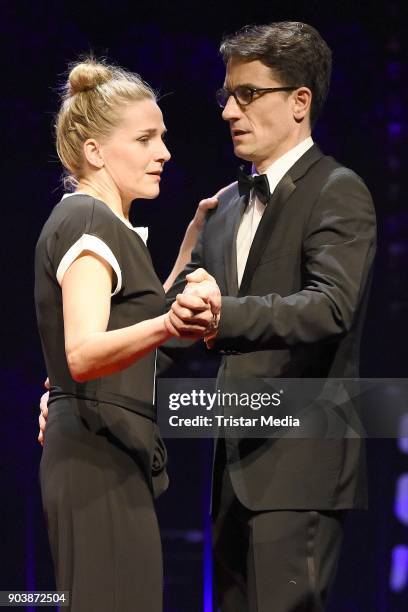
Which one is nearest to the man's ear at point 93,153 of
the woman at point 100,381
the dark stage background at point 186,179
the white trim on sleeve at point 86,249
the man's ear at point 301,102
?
the woman at point 100,381

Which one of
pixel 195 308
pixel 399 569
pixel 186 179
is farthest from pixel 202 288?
pixel 399 569

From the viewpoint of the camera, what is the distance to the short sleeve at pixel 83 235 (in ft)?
6.06

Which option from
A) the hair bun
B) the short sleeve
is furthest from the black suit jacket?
the hair bun

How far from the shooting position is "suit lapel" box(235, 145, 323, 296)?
2.27m

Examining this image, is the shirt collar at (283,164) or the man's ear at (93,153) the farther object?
the shirt collar at (283,164)

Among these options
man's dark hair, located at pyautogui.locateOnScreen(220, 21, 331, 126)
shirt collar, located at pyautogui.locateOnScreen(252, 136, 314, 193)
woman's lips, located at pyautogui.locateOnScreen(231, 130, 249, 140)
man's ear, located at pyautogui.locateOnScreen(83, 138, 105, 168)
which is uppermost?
man's dark hair, located at pyautogui.locateOnScreen(220, 21, 331, 126)

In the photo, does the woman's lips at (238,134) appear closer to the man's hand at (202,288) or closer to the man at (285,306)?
the man at (285,306)

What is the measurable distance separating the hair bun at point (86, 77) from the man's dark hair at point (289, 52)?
0.46 metres

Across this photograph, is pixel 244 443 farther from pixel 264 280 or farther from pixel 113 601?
pixel 113 601

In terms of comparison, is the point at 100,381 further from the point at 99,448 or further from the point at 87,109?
the point at 87,109

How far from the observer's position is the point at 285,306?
2.08m

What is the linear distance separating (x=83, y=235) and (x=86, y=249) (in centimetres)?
4

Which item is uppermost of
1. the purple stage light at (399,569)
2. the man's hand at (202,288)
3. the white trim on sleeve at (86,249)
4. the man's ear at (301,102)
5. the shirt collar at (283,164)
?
the man's ear at (301,102)

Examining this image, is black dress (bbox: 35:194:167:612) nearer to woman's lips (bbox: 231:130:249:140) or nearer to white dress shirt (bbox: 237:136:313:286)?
white dress shirt (bbox: 237:136:313:286)
